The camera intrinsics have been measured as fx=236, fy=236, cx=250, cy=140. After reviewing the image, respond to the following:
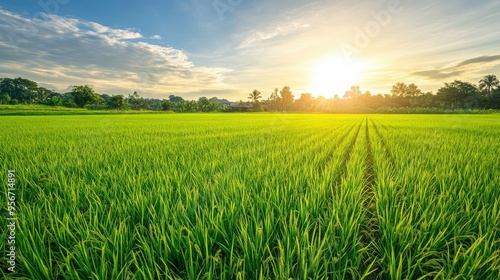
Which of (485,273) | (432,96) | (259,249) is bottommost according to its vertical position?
(485,273)

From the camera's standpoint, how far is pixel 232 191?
2.24m

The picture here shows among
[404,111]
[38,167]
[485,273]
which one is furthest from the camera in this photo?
[404,111]

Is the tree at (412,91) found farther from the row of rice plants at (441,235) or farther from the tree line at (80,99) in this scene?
the row of rice plants at (441,235)

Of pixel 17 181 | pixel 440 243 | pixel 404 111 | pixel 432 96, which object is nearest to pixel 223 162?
pixel 17 181

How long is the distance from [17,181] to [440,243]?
4.19m

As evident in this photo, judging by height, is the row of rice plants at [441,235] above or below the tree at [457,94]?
below

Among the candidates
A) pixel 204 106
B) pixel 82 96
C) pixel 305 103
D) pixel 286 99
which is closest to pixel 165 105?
pixel 204 106

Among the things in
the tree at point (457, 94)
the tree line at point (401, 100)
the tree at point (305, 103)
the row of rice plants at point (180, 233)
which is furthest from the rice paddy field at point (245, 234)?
the tree at point (305, 103)

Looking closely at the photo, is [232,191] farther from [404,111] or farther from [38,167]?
[404,111]

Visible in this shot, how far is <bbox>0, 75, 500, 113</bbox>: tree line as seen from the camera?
6341 centimetres

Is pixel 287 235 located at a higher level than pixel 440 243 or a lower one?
higher

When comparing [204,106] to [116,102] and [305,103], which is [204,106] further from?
[305,103]

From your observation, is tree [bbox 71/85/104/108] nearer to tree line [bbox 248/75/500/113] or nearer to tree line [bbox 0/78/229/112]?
tree line [bbox 0/78/229/112]

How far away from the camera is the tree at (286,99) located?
285 ft
